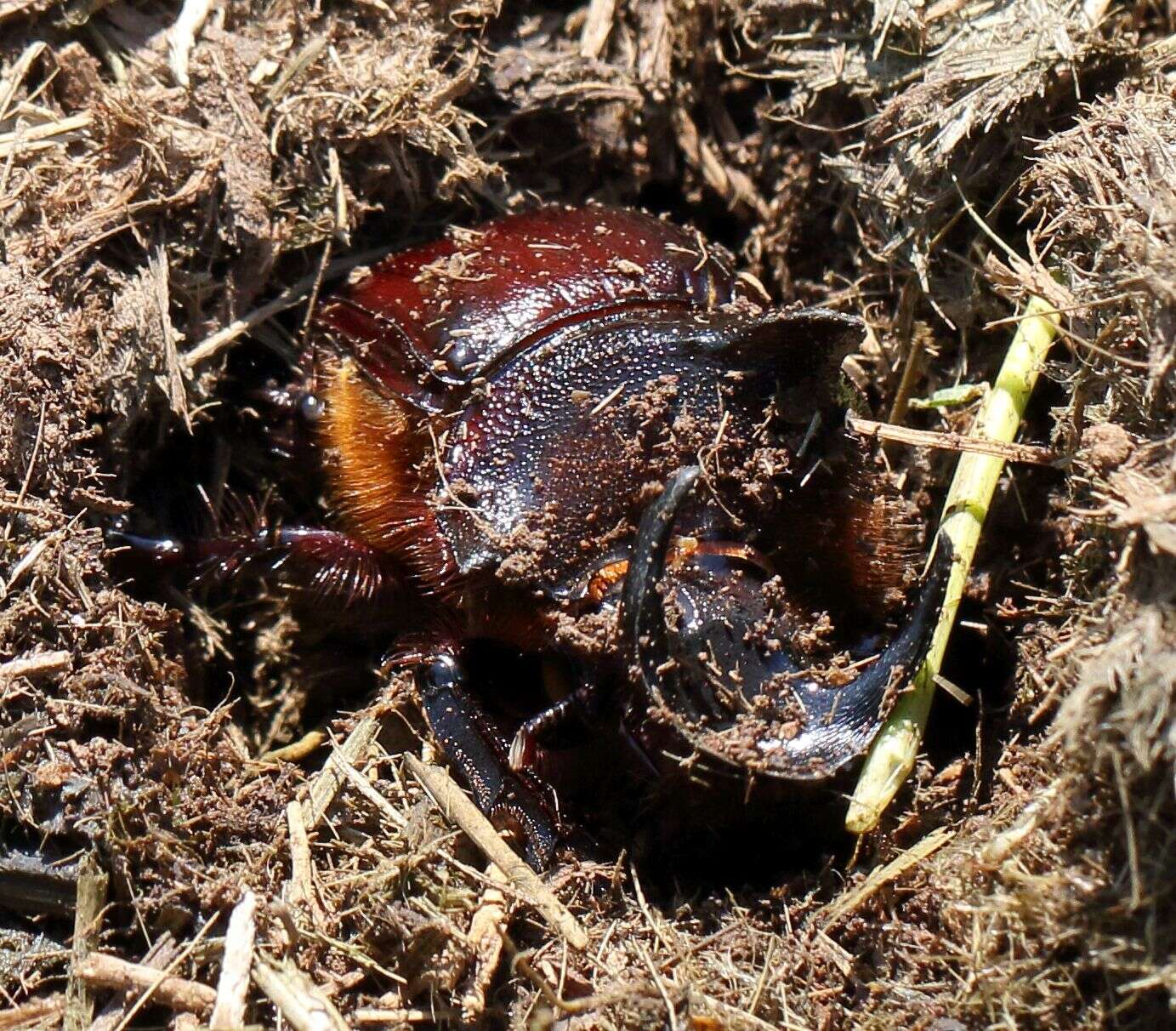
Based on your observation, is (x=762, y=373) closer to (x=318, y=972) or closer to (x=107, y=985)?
(x=318, y=972)

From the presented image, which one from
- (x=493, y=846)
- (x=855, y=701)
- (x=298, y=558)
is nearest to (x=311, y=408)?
(x=298, y=558)

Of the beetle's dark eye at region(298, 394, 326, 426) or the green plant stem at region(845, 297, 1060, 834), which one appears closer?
the green plant stem at region(845, 297, 1060, 834)

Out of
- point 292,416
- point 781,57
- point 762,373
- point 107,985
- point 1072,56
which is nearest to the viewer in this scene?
point 107,985

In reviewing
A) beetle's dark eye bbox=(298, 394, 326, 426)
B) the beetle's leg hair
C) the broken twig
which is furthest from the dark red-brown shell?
the broken twig

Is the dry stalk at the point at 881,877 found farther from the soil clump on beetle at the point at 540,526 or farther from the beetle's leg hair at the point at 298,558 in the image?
the beetle's leg hair at the point at 298,558

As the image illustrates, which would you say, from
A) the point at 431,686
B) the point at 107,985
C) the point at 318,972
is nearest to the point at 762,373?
the point at 431,686

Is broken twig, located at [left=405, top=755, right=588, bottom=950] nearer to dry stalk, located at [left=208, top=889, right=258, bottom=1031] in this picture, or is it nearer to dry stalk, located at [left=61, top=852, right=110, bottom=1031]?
dry stalk, located at [left=208, top=889, right=258, bottom=1031]

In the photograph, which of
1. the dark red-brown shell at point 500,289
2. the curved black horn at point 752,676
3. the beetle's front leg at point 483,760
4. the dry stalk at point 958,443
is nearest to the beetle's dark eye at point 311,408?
the dark red-brown shell at point 500,289
